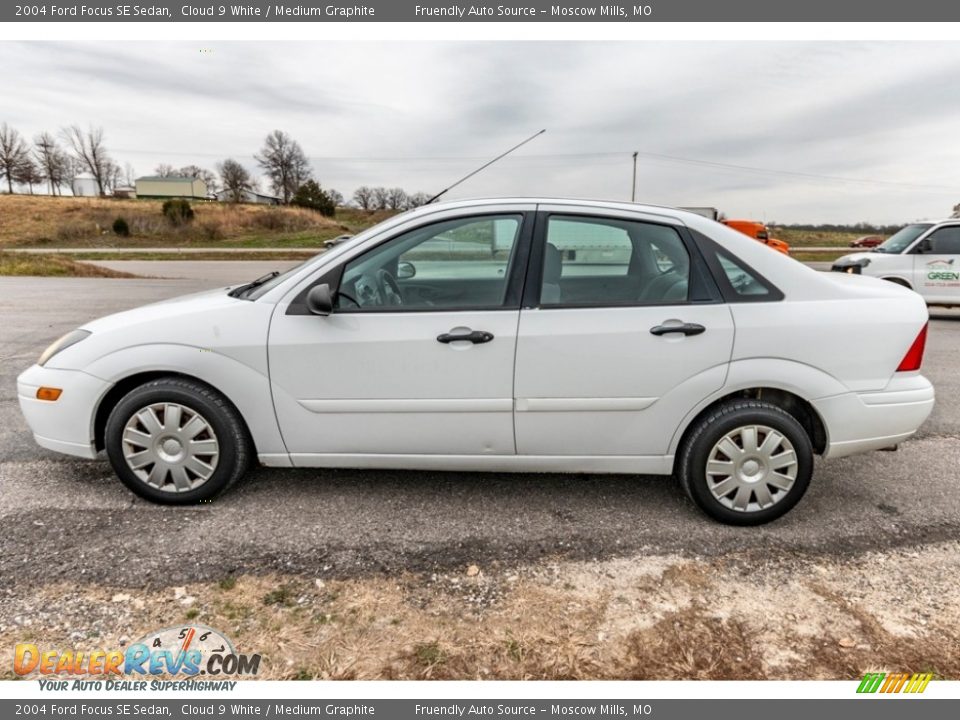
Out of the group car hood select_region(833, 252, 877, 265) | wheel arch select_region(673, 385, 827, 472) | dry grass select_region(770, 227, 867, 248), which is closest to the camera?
wheel arch select_region(673, 385, 827, 472)

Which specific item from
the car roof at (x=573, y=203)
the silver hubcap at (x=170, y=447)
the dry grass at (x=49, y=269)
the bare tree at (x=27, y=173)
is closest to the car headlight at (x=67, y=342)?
the silver hubcap at (x=170, y=447)

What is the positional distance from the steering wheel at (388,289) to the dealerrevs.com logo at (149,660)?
1.69 m

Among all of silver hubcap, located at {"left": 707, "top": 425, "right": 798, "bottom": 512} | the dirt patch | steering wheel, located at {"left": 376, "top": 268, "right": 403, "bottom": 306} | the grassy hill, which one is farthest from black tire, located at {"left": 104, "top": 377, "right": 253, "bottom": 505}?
the grassy hill

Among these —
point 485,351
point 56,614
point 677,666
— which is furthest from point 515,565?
point 56,614

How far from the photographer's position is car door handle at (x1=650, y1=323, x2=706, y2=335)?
2.85 meters

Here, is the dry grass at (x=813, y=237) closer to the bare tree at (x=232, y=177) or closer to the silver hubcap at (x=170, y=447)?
the silver hubcap at (x=170, y=447)

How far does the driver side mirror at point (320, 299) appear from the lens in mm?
2820

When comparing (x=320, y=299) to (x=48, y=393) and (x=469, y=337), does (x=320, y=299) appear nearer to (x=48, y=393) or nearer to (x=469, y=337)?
(x=469, y=337)

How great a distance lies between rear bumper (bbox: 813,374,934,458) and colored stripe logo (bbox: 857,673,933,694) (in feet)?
3.86

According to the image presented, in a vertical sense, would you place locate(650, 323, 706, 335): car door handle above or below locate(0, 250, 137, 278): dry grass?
below

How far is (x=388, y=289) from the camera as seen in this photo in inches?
123

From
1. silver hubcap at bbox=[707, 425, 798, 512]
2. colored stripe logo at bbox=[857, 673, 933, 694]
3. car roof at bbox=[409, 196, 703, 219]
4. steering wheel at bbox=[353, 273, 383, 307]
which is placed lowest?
colored stripe logo at bbox=[857, 673, 933, 694]

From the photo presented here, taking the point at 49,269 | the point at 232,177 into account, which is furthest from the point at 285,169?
the point at 49,269

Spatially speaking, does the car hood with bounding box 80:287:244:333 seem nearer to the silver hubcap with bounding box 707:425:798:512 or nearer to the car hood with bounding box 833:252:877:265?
the silver hubcap with bounding box 707:425:798:512
